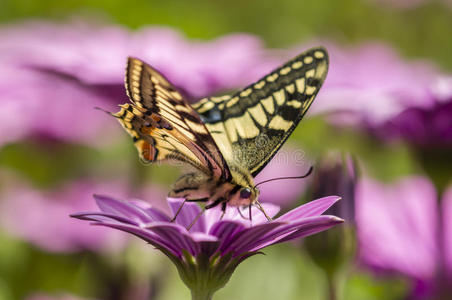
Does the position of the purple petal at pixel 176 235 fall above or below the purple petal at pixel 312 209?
below

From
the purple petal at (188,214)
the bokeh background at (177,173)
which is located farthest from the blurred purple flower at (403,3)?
the purple petal at (188,214)

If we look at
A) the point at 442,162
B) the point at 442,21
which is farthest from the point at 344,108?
the point at 442,21

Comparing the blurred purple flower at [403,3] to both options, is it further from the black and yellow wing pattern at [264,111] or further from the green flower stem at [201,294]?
the green flower stem at [201,294]

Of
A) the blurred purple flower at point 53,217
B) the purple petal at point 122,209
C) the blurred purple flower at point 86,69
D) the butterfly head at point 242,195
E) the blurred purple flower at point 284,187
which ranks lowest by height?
the purple petal at point 122,209

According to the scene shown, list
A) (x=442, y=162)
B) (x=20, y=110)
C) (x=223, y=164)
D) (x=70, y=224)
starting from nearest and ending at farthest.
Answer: (x=223, y=164)
(x=442, y=162)
(x=70, y=224)
(x=20, y=110)

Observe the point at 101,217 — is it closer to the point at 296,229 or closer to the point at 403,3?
the point at 296,229

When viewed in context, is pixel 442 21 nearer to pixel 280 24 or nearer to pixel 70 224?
pixel 280 24

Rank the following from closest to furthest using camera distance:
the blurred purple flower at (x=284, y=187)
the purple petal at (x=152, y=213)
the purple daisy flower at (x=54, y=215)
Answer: the purple petal at (x=152, y=213), the purple daisy flower at (x=54, y=215), the blurred purple flower at (x=284, y=187)

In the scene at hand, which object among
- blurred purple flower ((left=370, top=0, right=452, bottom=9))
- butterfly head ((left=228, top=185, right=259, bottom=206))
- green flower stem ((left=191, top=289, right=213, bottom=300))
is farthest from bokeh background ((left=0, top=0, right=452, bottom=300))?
blurred purple flower ((left=370, top=0, right=452, bottom=9))

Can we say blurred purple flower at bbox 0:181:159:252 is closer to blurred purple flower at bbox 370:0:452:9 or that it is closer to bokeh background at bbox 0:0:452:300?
bokeh background at bbox 0:0:452:300
